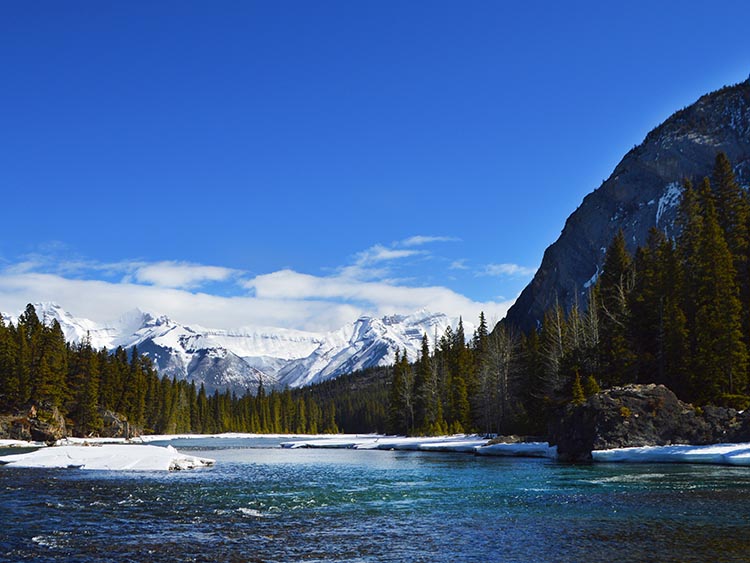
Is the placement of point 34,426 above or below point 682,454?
above

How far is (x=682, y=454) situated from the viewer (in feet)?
156

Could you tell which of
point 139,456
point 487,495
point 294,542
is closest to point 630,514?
point 487,495

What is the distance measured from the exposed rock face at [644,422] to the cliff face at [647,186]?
10984cm

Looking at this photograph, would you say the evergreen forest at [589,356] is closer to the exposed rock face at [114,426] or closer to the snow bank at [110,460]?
the exposed rock face at [114,426]

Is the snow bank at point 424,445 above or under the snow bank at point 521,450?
under

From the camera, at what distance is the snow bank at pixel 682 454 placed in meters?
44.6

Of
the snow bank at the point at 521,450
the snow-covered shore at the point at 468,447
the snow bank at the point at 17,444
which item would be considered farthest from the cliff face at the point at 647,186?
the snow bank at the point at 17,444

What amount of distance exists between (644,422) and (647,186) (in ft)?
426

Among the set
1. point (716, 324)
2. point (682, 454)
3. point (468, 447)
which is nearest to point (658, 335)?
point (716, 324)

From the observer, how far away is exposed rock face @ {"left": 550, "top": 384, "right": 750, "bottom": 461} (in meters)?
50.9

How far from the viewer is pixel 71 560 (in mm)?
16578

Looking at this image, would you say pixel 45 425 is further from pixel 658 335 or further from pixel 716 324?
pixel 716 324

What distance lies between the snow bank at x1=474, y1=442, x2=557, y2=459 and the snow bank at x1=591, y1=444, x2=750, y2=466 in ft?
25.9

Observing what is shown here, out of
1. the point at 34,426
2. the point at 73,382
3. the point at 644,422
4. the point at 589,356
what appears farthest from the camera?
the point at 73,382
